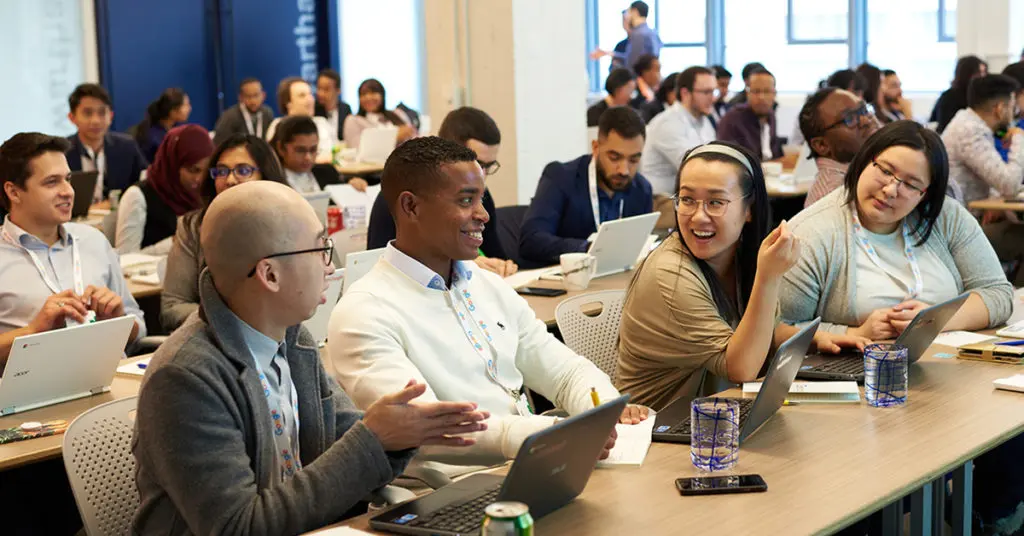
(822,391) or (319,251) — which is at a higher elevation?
(319,251)

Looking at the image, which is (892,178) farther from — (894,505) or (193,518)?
(193,518)

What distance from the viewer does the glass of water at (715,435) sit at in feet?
7.79

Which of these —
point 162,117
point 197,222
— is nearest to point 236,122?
point 162,117

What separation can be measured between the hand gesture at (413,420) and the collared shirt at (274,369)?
198mm

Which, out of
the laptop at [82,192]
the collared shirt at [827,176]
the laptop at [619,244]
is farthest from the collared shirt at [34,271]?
the laptop at [82,192]

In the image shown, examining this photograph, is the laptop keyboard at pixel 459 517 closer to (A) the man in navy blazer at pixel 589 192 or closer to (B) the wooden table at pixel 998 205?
(A) the man in navy blazer at pixel 589 192

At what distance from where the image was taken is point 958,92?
31.8 ft

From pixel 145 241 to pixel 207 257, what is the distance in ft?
12.5

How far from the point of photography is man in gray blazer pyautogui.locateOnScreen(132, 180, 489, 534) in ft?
6.45

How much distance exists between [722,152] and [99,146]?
5859mm

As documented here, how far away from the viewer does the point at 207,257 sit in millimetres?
2111

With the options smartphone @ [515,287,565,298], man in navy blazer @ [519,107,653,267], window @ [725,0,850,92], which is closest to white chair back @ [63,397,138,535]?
smartphone @ [515,287,565,298]

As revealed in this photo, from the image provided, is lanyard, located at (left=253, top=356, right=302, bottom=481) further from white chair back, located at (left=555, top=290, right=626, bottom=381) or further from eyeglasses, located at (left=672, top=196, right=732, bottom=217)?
white chair back, located at (left=555, top=290, right=626, bottom=381)

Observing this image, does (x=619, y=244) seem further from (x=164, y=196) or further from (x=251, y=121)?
(x=251, y=121)
